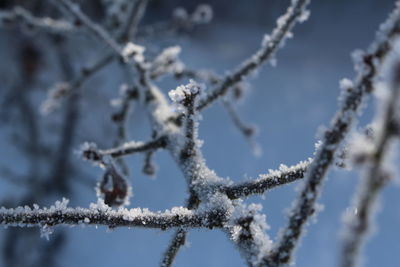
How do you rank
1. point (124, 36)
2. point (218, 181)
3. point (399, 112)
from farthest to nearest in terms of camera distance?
point (124, 36) < point (218, 181) < point (399, 112)

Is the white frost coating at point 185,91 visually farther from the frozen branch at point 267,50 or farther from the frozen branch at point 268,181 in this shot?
the frozen branch at point 267,50

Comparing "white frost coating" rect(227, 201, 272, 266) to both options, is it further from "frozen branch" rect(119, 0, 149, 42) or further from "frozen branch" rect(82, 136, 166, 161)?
"frozen branch" rect(119, 0, 149, 42)

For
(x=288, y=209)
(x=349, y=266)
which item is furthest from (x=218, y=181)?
(x=349, y=266)

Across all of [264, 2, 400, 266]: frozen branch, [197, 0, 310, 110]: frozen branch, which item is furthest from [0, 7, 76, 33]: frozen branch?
[264, 2, 400, 266]: frozen branch

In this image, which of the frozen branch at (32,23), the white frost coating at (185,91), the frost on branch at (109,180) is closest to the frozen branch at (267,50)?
the frost on branch at (109,180)

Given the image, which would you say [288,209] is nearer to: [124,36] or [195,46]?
[124,36]

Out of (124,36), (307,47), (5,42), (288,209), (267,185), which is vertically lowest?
(288,209)
